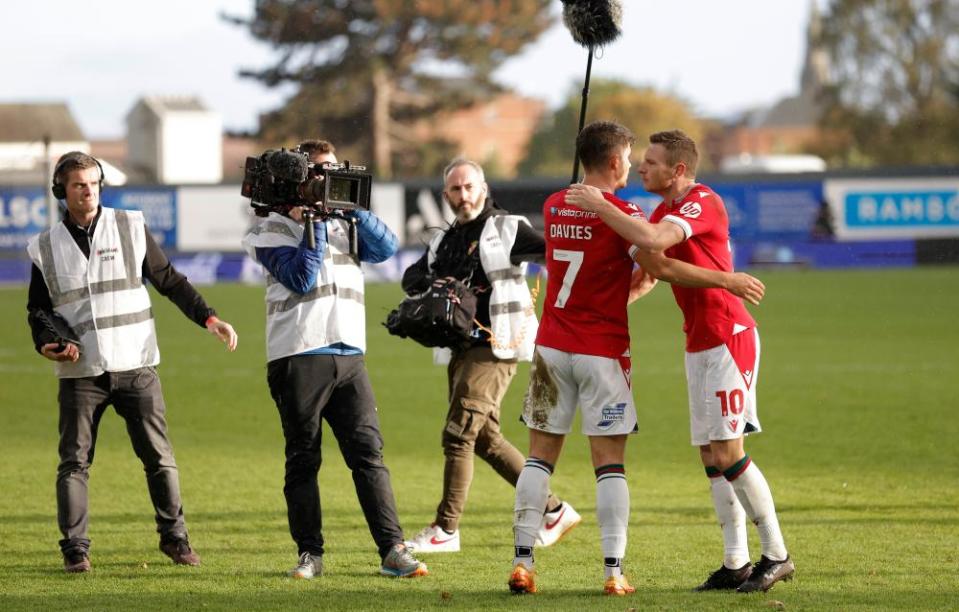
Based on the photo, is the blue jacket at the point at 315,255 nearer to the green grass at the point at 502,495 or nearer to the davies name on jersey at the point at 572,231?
the davies name on jersey at the point at 572,231

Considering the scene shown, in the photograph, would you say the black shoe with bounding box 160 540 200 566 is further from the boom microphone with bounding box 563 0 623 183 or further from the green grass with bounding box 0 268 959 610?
the boom microphone with bounding box 563 0 623 183

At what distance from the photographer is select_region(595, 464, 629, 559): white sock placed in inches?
238

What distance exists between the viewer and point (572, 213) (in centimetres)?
612

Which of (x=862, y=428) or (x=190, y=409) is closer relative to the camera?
(x=862, y=428)

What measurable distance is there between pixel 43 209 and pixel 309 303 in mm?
31815

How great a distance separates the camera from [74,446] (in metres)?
7.10

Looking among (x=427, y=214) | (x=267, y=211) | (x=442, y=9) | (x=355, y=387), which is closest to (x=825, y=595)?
(x=355, y=387)

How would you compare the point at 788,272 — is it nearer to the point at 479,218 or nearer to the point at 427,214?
the point at 427,214

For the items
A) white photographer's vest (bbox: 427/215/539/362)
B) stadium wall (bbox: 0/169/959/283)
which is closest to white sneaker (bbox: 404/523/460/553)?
white photographer's vest (bbox: 427/215/539/362)

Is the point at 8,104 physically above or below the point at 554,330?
above

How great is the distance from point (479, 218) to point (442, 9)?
154ft

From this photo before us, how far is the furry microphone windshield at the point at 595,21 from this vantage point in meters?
7.07

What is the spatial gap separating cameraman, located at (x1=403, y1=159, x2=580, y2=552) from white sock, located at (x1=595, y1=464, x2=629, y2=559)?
1.60 metres

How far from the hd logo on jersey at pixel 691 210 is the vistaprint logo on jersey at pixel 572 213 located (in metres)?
0.39
